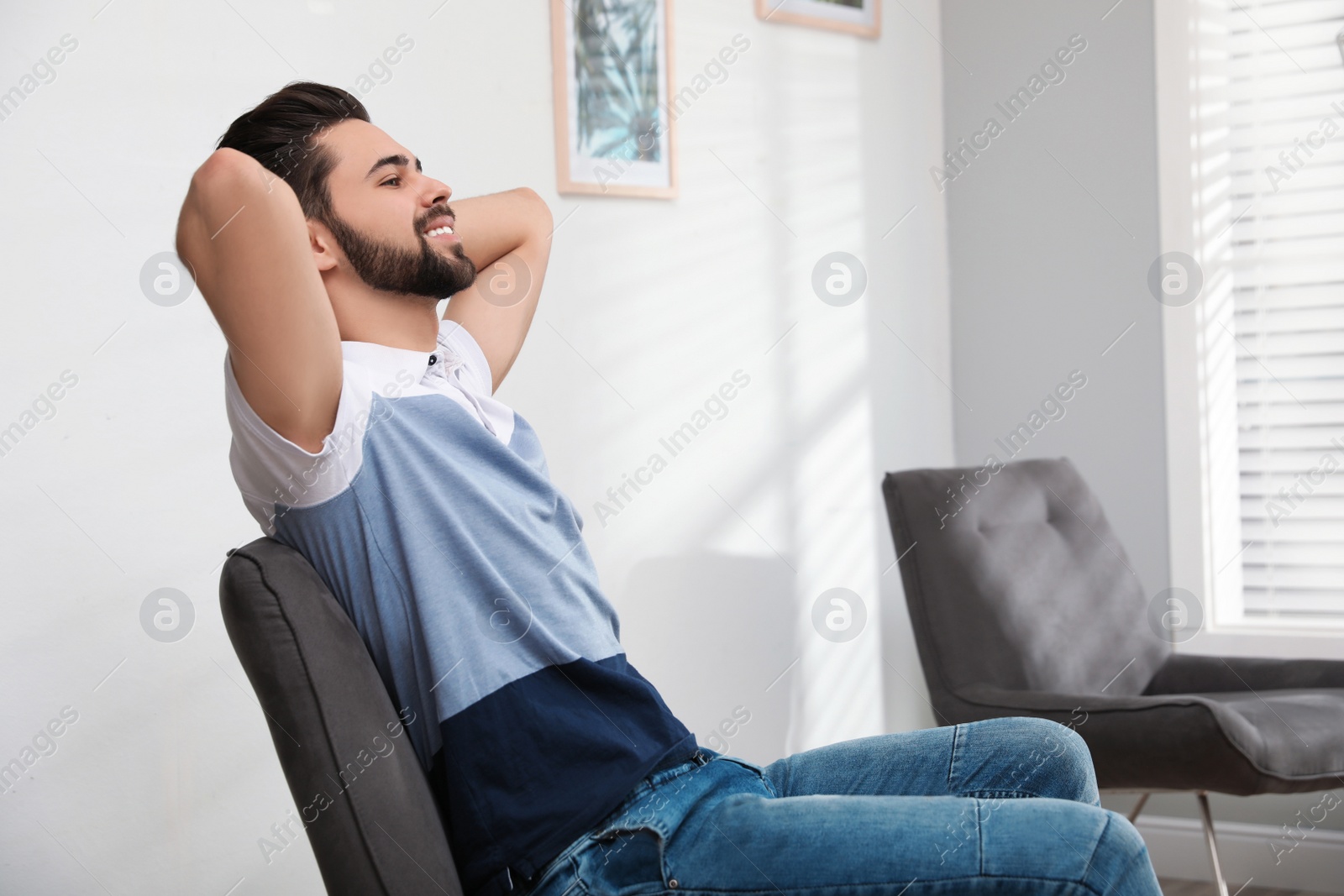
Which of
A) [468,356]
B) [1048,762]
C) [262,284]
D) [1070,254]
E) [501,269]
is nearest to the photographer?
[262,284]

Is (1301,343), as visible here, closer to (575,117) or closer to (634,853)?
(575,117)

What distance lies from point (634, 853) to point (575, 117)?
142 cm

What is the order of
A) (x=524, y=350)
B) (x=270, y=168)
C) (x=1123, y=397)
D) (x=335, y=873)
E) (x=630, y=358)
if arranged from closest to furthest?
(x=335, y=873)
(x=270, y=168)
(x=524, y=350)
(x=630, y=358)
(x=1123, y=397)

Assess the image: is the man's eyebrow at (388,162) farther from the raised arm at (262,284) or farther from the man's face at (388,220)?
the raised arm at (262,284)

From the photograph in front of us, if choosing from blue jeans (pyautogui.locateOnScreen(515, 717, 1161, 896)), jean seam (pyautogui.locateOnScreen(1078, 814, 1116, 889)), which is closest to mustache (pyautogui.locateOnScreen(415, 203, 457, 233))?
blue jeans (pyautogui.locateOnScreen(515, 717, 1161, 896))

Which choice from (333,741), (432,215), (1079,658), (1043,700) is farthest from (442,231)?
(1079,658)

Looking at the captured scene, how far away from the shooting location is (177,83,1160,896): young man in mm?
1010

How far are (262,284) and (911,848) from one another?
75cm

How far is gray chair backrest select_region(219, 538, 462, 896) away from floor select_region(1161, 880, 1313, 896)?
80.8 inches

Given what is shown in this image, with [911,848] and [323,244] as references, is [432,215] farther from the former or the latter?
[911,848]

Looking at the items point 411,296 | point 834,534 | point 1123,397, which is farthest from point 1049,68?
point 411,296

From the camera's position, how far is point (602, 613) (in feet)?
4.27

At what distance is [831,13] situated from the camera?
2691mm

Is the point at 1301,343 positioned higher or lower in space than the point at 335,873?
higher
